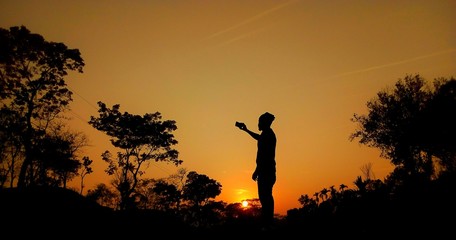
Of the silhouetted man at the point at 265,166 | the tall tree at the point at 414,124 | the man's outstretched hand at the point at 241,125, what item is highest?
the tall tree at the point at 414,124

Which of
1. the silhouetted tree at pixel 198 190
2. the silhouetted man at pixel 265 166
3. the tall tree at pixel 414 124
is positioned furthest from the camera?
the silhouetted tree at pixel 198 190

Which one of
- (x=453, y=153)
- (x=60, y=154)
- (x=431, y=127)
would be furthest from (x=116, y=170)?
(x=453, y=153)

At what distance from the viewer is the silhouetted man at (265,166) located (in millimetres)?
6117

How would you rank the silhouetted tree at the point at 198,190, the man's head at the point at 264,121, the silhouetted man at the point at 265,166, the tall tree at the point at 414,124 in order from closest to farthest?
the silhouetted man at the point at 265,166, the man's head at the point at 264,121, the tall tree at the point at 414,124, the silhouetted tree at the point at 198,190

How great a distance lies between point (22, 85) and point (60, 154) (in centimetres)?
2036

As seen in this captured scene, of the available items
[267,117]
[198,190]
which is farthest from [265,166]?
[198,190]

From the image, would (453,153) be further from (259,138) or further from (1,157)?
(1,157)

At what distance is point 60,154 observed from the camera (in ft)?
140

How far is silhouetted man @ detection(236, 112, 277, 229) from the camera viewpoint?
6.12 m

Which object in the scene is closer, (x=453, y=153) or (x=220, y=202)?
(x=453, y=153)

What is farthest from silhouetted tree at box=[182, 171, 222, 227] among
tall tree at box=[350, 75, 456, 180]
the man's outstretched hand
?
the man's outstretched hand

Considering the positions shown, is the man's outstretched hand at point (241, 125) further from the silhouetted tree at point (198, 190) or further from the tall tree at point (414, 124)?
the silhouetted tree at point (198, 190)

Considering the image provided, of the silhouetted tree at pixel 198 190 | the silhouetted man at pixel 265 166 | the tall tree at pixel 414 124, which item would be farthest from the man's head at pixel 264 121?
the silhouetted tree at pixel 198 190

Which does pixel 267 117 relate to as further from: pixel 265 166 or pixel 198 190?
pixel 198 190
